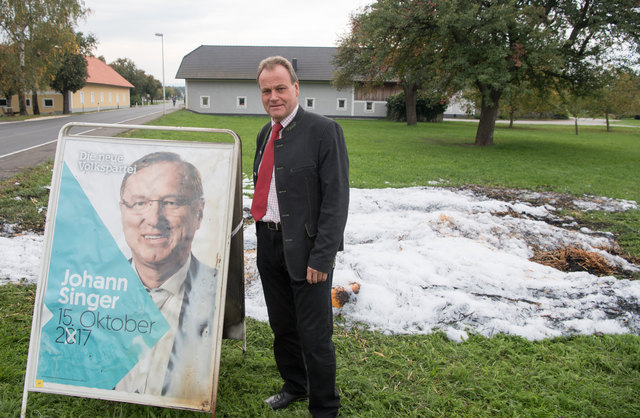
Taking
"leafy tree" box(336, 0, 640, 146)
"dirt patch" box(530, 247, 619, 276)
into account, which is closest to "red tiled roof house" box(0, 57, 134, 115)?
"leafy tree" box(336, 0, 640, 146)

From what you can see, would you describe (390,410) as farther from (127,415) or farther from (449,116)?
(449,116)

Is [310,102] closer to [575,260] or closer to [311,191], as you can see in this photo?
[575,260]

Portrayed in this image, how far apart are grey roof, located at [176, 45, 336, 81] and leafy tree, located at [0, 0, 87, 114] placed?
12055 millimetres

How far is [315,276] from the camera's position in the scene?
2.24m

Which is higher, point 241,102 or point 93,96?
point 93,96

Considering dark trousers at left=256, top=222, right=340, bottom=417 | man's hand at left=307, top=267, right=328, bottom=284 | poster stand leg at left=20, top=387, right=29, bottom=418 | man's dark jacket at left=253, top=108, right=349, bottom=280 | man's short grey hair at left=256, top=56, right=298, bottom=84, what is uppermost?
man's short grey hair at left=256, top=56, right=298, bottom=84

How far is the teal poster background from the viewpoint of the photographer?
2.28 metres

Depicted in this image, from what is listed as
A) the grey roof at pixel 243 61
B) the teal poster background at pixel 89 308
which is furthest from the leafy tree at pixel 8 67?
the teal poster background at pixel 89 308

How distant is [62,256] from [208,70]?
4495 cm

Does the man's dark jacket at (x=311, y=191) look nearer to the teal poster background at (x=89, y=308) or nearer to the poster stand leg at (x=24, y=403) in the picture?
the teal poster background at (x=89, y=308)

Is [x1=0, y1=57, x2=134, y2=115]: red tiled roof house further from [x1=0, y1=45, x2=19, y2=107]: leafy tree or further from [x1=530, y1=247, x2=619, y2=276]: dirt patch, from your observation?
[x1=530, y1=247, x2=619, y2=276]: dirt patch

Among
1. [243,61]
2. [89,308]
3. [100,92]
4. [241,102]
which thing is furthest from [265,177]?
[100,92]

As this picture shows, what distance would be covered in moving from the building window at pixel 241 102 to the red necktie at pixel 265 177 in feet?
142

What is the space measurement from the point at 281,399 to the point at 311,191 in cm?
130
